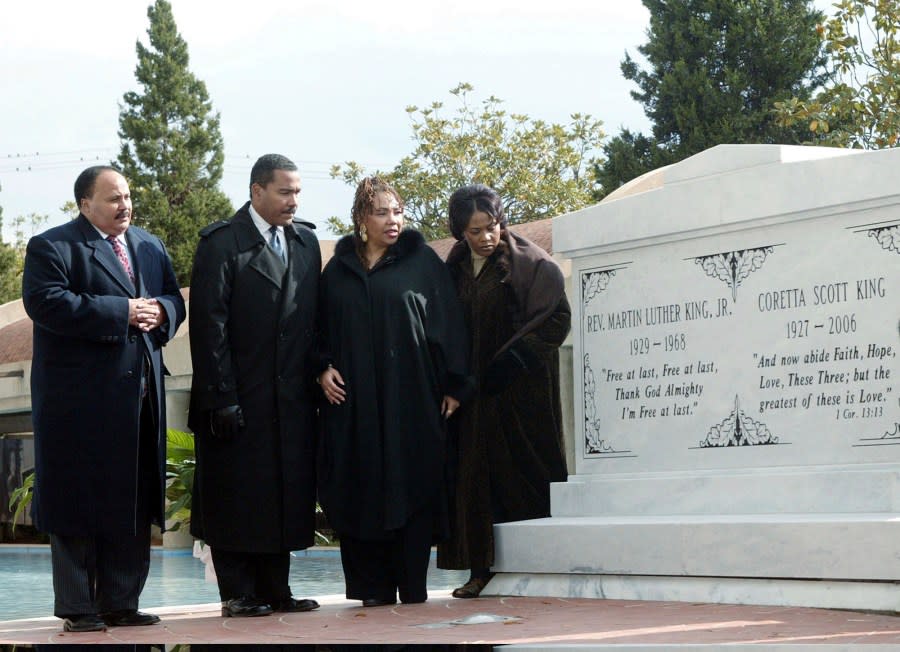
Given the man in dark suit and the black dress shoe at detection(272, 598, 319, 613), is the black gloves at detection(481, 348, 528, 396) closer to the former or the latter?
the black dress shoe at detection(272, 598, 319, 613)

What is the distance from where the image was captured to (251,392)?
5988 mm

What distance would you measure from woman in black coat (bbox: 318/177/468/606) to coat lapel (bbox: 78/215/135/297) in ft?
3.03

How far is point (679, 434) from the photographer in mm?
6582

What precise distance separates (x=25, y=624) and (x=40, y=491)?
0.74 metres

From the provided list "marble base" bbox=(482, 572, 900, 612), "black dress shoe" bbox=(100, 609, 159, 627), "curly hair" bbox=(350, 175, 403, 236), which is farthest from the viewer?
"curly hair" bbox=(350, 175, 403, 236)

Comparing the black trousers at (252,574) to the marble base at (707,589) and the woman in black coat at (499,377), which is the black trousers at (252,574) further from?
the marble base at (707,589)

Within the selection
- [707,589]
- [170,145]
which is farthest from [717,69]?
[707,589]

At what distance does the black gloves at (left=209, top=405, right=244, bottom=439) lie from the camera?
5863 mm

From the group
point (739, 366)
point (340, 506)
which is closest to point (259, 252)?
point (340, 506)

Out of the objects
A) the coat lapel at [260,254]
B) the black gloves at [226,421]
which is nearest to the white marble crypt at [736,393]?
the black gloves at [226,421]

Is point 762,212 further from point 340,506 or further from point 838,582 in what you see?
point 340,506

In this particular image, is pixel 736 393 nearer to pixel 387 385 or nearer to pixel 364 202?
pixel 387 385

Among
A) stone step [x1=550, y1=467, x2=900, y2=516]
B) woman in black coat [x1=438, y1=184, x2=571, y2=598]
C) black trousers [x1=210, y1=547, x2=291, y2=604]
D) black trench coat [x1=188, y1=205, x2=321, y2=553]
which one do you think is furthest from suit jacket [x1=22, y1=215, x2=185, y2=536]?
stone step [x1=550, y1=467, x2=900, y2=516]

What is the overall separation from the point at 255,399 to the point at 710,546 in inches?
77.8
